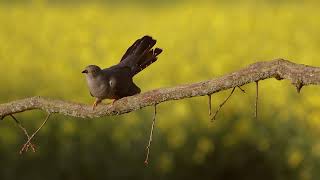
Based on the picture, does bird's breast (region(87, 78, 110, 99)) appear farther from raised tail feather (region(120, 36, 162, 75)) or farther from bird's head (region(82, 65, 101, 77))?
raised tail feather (region(120, 36, 162, 75))

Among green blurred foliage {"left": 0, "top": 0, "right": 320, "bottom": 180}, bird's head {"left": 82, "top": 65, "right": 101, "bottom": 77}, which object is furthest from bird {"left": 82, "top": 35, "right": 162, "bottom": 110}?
green blurred foliage {"left": 0, "top": 0, "right": 320, "bottom": 180}

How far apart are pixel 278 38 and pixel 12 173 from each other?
123 inches

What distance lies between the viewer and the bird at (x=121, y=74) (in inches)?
119

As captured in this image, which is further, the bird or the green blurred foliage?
the green blurred foliage

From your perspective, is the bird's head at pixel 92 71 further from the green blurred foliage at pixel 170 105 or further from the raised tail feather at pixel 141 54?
the green blurred foliage at pixel 170 105

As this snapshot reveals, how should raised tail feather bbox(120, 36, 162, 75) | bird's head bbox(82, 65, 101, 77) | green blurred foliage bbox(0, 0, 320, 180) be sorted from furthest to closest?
1. green blurred foliage bbox(0, 0, 320, 180)
2. raised tail feather bbox(120, 36, 162, 75)
3. bird's head bbox(82, 65, 101, 77)

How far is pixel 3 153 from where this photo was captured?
5.74 metres

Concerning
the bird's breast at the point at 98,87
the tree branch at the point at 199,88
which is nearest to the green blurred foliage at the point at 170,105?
the tree branch at the point at 199,88

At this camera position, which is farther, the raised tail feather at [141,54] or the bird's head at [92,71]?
the raised tail feather at [141,54]

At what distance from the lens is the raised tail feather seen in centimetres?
316

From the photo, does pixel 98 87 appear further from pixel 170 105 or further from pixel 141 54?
pixel 170 105

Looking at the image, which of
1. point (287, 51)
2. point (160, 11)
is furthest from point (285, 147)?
point (160, 11)

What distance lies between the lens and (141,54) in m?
3.19

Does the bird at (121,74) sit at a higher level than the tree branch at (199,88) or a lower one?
higher
